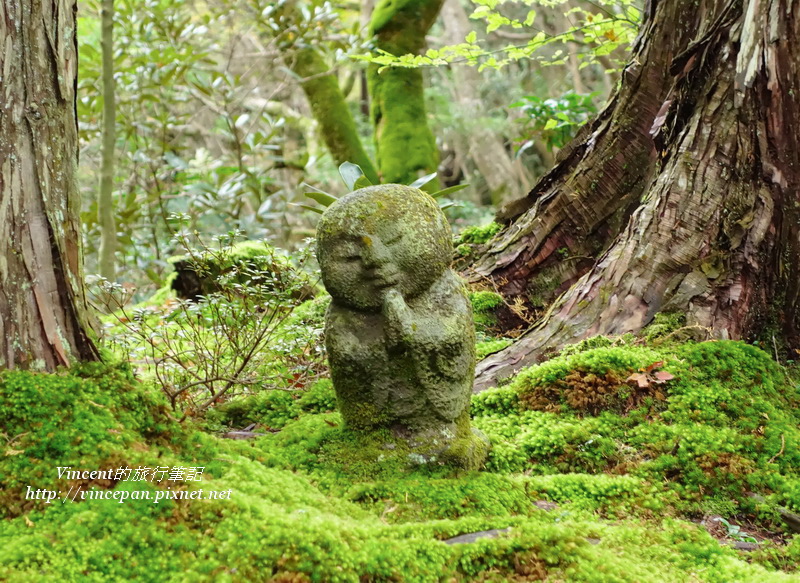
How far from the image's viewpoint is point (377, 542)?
2172mm

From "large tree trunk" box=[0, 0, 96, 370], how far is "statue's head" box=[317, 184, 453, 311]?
1040mm

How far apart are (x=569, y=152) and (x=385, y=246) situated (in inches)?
136

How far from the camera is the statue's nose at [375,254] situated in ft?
9.29

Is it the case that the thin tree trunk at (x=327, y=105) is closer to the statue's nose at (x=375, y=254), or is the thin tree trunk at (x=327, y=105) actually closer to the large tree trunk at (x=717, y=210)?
the large tree trunk at (x=717, y=210)

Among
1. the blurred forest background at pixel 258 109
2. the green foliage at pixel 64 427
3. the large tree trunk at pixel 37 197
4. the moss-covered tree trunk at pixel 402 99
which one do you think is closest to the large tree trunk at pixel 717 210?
the blurred forest background at pixel 258 109

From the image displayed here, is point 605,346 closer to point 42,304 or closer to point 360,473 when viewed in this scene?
point 360,473

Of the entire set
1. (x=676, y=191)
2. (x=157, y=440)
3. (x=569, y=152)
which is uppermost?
(x=569, y=152)

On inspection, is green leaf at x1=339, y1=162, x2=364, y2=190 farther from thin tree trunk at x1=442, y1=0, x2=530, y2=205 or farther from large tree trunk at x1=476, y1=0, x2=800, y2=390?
thin tree trunk at x1=442, y1=0, x2=530, y2=205

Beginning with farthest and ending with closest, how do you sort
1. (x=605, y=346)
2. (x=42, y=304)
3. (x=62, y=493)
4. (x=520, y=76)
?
(x=520, y=76), (x=605, y=346), (x=42, y=304), (x=62, y=493)

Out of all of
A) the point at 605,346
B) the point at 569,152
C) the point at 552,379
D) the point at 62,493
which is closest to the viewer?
the point at 62,493

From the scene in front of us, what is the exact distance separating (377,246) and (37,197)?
132 cm

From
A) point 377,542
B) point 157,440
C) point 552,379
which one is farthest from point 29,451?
point 552,379

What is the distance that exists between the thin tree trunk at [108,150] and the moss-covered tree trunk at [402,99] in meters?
3.40

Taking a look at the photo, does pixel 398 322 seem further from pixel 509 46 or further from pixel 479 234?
pixel 509 46
